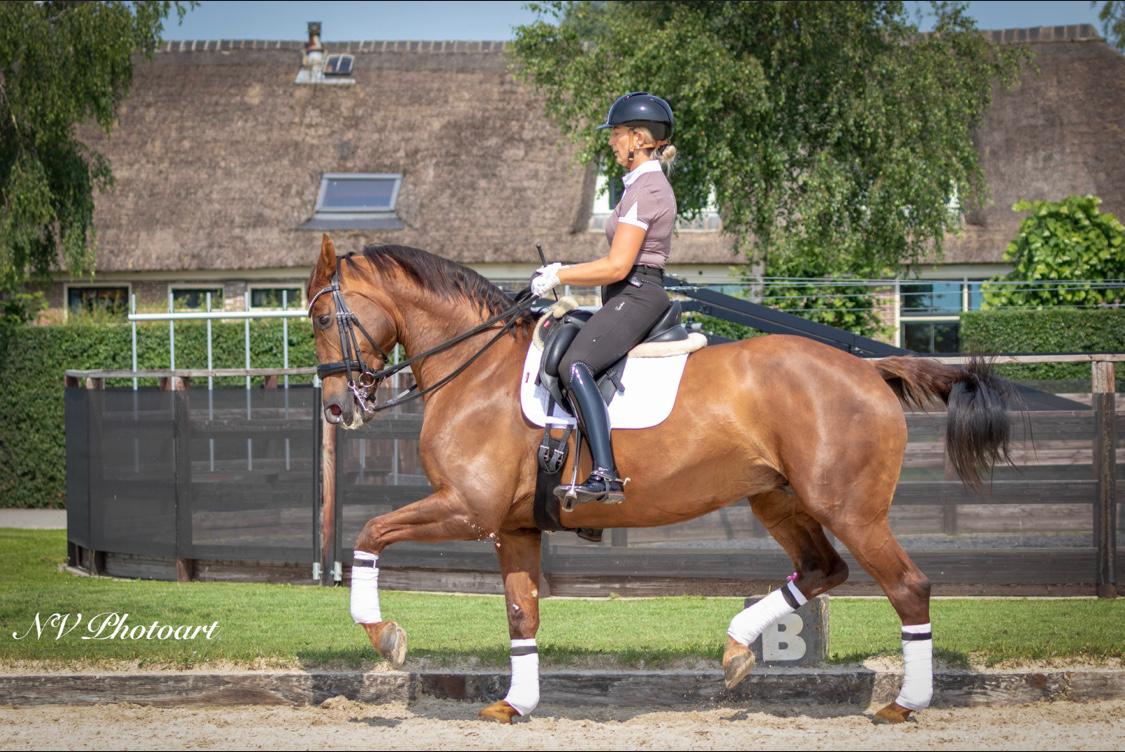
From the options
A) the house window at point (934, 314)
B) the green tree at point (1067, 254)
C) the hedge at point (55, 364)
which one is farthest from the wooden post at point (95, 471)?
the house window at point (934, 314)

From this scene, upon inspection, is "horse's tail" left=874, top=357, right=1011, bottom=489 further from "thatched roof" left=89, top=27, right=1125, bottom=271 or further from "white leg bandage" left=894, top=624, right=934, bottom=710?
"thatched roof" left=89, top=27, right=1125, bottom=271

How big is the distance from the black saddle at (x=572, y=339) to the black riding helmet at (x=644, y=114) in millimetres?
950

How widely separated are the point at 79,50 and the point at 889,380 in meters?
14.3

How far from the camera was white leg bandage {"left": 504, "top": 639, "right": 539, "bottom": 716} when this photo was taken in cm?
674

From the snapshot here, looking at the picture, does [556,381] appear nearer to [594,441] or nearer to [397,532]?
[594,441]

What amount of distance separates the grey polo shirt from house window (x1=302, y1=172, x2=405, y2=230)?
2099cm

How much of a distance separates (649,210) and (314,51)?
26.5 m

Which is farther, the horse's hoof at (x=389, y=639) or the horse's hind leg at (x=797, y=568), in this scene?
the horse's hind leg at (x=797, y=568)

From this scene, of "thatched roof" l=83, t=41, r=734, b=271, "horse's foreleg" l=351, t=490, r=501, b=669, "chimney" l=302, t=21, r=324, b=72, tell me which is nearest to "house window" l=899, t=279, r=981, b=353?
"thatched roof" l=83, t=41, r=734, b=271

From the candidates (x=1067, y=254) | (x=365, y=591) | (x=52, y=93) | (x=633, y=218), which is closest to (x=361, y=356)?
(x=365, y=591)

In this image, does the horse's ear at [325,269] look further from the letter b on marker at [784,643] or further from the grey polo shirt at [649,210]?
the letter b on marker at [784,643]

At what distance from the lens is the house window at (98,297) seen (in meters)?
26.4

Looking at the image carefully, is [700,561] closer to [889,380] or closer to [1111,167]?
[889,380]

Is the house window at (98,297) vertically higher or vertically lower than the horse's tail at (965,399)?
higher
